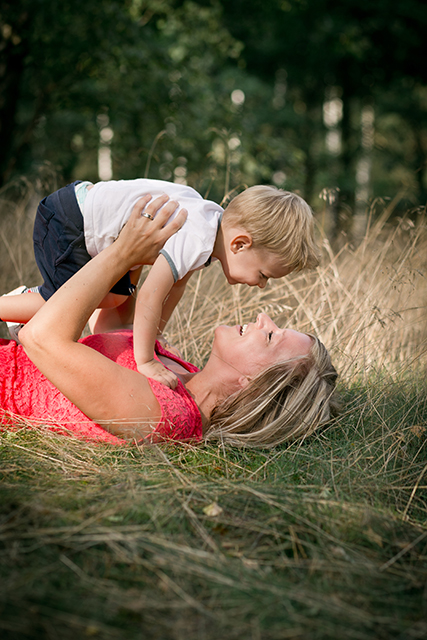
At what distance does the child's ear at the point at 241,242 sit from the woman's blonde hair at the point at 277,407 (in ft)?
2.18

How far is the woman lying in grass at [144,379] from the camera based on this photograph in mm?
2127

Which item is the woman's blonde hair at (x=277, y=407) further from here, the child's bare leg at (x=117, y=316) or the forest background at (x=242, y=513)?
the child's bare leg at (x=117, y=316)

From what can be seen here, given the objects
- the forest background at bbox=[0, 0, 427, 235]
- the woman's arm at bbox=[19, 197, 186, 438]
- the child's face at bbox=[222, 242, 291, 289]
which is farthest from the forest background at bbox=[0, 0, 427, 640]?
the forest background at bbox=[0, 0, 427, 235]

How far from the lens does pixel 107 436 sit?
234 centimetres

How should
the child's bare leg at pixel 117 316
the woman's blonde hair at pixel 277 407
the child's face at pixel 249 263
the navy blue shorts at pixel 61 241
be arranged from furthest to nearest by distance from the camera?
the child's bare leg at pixel 117 316, the child's face at pixel 249 263, the navy blue shorts at pixel 61 241, the woman's blonde hair at pixel 277 407

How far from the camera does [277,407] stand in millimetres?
2572

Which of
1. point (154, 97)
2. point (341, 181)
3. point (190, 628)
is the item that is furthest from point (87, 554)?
point (341, 181)

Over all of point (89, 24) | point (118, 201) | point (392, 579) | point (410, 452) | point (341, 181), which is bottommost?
point (341, 181)

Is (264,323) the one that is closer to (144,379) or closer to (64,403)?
(144,379)

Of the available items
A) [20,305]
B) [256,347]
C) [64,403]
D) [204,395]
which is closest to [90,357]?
[64,403]

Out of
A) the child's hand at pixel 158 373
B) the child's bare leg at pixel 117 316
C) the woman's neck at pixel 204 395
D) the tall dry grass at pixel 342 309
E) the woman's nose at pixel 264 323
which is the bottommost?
the tall dry grass at pixel 342 309

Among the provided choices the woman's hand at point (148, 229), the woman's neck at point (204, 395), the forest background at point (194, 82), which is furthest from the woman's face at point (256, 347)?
the forest background at point (194, 82)

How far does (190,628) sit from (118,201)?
201cm

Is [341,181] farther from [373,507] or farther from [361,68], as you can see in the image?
[373,507]
